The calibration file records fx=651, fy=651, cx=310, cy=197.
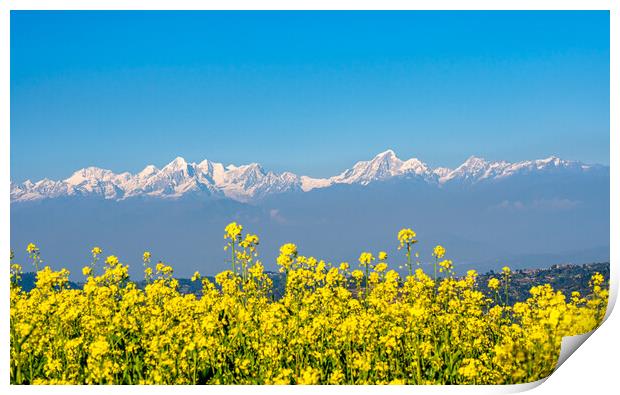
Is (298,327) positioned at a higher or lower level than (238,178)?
lower

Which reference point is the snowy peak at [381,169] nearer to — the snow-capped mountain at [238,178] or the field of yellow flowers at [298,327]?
the snow-capped mountain at [238,178]

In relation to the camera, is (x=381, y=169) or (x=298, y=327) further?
(x=381, y=169)

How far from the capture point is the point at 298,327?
3268 mm

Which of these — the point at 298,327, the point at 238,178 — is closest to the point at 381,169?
the point at 238,178

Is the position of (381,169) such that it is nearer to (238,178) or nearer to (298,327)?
(238,178)

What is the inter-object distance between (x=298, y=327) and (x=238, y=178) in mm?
888

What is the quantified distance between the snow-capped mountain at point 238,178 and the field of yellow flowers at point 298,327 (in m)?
0.39

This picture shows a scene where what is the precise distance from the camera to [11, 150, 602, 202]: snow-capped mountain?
3.37 metres

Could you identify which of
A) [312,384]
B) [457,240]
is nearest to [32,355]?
[312,384]

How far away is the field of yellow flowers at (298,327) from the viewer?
3.14m

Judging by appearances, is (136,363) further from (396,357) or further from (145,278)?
(396,357)

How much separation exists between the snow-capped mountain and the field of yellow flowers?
39 centimetres
